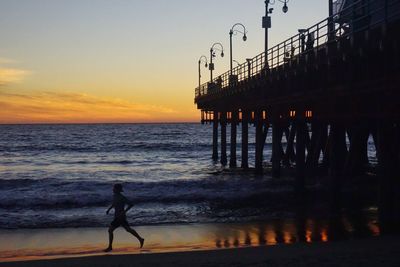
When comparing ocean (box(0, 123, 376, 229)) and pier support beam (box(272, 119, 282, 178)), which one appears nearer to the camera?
ocean (box(0, 123, 376, 229))

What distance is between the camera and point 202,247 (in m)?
12.5

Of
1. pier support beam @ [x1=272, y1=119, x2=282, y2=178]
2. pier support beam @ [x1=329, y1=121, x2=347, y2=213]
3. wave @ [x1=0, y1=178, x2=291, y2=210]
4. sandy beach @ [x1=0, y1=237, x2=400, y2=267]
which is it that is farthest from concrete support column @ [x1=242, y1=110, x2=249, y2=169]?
sandy beach @ [x1=0, y1=237, x2=400, y2=267]

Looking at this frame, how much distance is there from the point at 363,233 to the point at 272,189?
33.4 feet

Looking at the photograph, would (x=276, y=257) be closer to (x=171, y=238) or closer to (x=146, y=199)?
(x=171, y=238)

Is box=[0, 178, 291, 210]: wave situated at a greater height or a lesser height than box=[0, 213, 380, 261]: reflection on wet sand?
lesser

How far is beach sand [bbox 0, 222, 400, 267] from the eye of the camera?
1006 centimetres

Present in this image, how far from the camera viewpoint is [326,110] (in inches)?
619

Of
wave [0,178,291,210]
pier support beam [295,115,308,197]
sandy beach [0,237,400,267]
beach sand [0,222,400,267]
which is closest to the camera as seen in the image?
sandy beach [0,237,400,267]

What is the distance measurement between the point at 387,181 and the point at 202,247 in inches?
176

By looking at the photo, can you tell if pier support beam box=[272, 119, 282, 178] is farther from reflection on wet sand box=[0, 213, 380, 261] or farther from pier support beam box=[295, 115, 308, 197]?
reflection on wet sand box=[0, 213, 380, 261]

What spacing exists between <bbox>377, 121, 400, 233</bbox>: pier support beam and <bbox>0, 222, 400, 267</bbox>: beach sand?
20.7 inches

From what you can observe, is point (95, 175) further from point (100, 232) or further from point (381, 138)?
point (381, 138)

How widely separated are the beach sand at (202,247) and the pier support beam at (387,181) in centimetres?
53

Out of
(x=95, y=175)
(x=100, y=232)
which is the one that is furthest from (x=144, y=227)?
(x=95, y=175)
